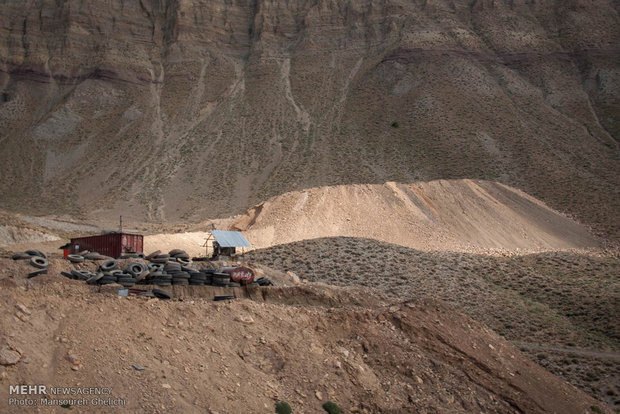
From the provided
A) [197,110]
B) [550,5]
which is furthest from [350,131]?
[550,5]

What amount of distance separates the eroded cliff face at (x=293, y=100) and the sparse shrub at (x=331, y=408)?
3258 centimetres

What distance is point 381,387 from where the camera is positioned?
44.9 feet

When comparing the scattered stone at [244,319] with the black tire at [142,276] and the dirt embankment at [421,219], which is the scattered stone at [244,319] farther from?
the dirt embankment at [421,219]

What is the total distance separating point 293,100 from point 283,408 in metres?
50.4

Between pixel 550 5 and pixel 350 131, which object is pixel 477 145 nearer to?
pixel 350 131

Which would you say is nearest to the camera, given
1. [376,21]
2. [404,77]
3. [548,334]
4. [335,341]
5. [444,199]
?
[335,341]

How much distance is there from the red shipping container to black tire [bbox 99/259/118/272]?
9.16 metres

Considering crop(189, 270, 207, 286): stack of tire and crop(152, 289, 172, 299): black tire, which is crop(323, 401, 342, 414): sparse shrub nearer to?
crop(152, 289, 172, 299): black tire

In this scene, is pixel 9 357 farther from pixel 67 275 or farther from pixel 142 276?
pixel 142 276

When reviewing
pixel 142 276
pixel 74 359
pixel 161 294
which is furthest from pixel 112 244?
pixel 74 359

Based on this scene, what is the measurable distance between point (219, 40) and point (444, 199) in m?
40.2

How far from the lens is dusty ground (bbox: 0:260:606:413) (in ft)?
36.9

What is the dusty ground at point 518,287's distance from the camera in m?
18.2

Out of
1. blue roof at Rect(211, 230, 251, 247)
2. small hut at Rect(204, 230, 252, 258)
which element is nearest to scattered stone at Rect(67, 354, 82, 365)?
small hut at Rect(204, 230, 252, 258)
